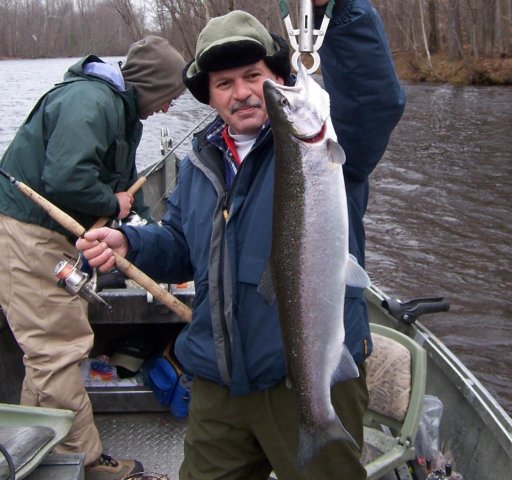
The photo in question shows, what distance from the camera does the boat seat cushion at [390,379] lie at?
3.33 meters

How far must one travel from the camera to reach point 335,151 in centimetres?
199

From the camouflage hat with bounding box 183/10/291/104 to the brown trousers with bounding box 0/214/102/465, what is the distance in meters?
1.49

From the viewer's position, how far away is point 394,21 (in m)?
44.3

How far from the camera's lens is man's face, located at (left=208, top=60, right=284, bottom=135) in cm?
238

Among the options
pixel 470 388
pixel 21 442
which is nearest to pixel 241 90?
pixel 21 442

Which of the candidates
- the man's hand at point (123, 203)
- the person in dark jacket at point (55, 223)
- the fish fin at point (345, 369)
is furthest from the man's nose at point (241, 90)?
the man's hand at point (123, 203)

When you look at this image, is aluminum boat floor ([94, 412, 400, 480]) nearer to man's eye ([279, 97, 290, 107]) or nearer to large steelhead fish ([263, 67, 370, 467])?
large steelhead fish ([263, 67, 370, 467])

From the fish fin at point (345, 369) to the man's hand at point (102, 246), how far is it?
1.01 metres

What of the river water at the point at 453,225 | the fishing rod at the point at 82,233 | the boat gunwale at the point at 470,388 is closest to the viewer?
the fishing rod at the point at 82,233

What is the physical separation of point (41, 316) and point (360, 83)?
2.19m

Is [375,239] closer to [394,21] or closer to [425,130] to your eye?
[425,130]

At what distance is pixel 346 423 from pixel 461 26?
131ft

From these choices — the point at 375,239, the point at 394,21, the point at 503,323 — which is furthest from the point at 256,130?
the point at 394,21

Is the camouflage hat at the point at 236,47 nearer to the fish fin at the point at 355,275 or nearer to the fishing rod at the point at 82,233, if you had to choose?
the fish fin at the point at 355,275
